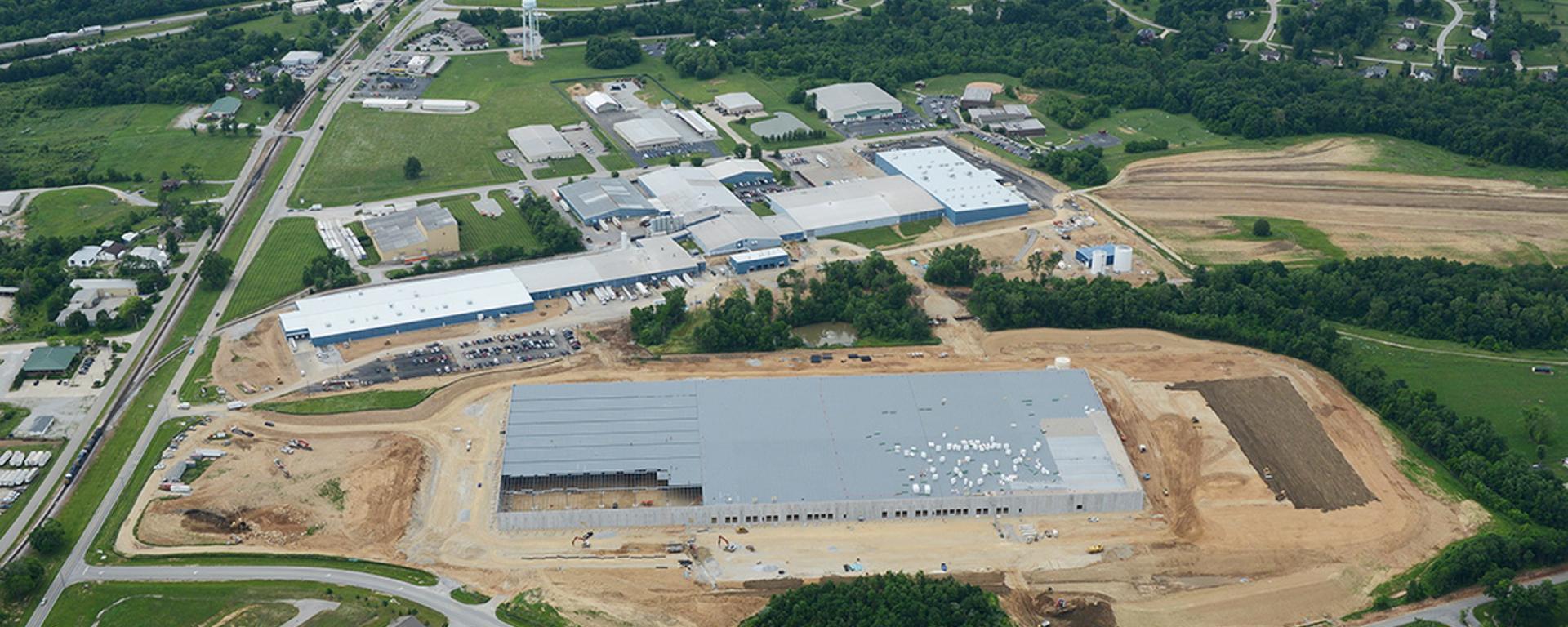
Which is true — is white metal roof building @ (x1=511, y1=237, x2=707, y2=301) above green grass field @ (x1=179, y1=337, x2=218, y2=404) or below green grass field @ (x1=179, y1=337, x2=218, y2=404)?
above

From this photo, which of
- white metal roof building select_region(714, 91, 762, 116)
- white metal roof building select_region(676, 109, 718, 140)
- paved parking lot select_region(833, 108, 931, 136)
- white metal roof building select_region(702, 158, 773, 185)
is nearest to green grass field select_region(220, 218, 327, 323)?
white metal roof building select_region(702, 158, 773, 185)

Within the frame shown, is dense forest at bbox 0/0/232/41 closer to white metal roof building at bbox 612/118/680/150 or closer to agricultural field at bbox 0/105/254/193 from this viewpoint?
agricultural field at bbox 0/105/254/193

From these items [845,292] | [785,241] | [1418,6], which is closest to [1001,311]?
[845,292]

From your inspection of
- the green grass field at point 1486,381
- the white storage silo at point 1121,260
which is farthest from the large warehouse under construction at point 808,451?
the green grass field at point 1486,381

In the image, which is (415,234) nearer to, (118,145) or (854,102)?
(118,145)

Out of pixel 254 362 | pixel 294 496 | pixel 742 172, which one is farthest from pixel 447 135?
pixel 294 496

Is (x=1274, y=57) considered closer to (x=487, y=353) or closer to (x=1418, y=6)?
(x=1418, y=6)
